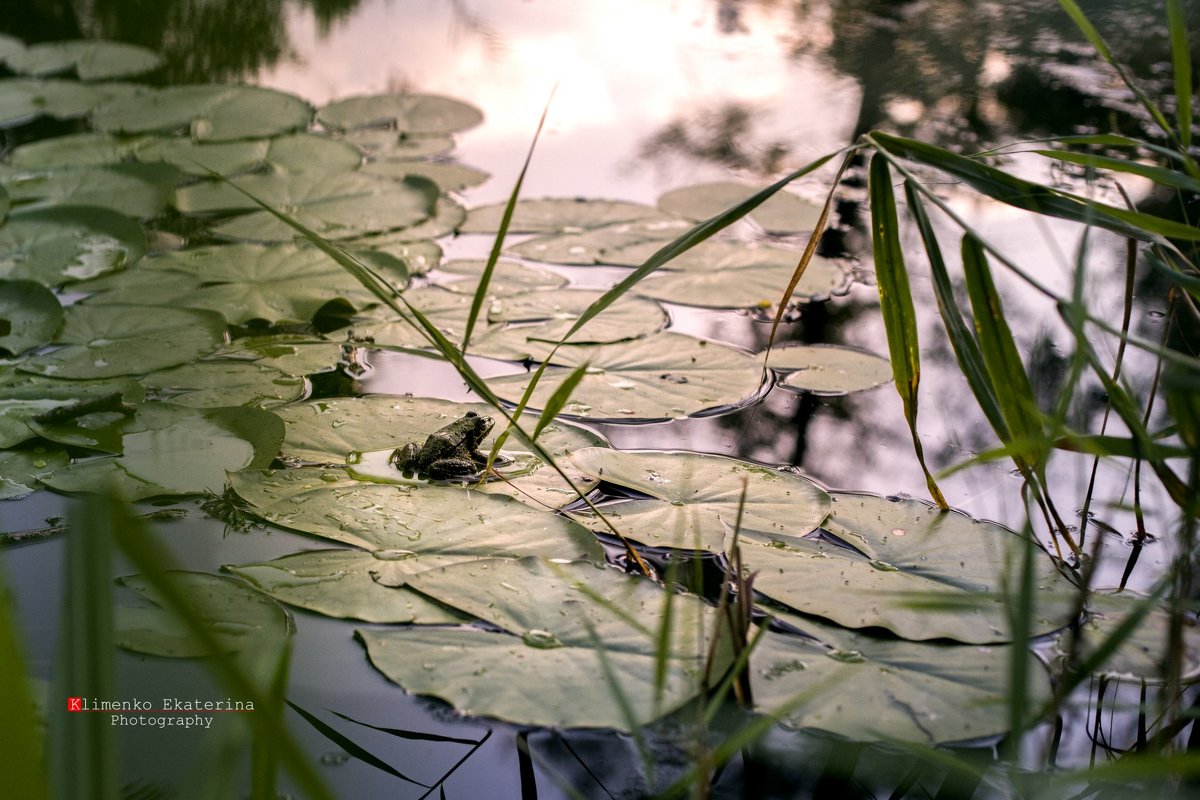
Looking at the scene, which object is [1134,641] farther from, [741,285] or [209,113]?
[209,113]

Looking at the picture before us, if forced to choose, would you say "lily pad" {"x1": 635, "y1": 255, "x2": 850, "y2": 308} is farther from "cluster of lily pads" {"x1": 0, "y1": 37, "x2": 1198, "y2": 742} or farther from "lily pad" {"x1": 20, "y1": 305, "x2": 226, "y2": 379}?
"lily pad" {"x1": 20, "y1": 305, "x2": 226, "y2": 379}

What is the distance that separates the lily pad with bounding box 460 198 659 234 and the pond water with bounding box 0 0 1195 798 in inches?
2.6

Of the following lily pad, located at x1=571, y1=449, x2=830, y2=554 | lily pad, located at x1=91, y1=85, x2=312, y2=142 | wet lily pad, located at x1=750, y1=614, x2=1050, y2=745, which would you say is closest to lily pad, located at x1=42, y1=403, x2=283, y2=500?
lily pad, located at x1=571, y1=449, x2=830, y2=554

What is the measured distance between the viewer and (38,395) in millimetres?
1839

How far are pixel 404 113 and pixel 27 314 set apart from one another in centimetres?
171

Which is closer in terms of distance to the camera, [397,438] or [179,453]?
[179,453]

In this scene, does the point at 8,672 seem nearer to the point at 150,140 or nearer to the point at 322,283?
the point at 322,283

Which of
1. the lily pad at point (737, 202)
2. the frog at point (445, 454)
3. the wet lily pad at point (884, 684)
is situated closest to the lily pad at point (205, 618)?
the frog at point (445, 454)

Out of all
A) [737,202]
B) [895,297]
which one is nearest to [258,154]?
[737,202]

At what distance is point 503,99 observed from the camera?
368 cm

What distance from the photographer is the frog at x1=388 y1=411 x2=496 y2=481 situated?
1.64 m

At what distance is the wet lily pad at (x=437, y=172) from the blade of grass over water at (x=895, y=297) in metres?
1.87

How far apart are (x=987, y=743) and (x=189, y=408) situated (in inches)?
55.8

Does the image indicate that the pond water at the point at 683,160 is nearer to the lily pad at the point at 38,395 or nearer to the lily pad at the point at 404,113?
the lily pad at the point at 404,113
